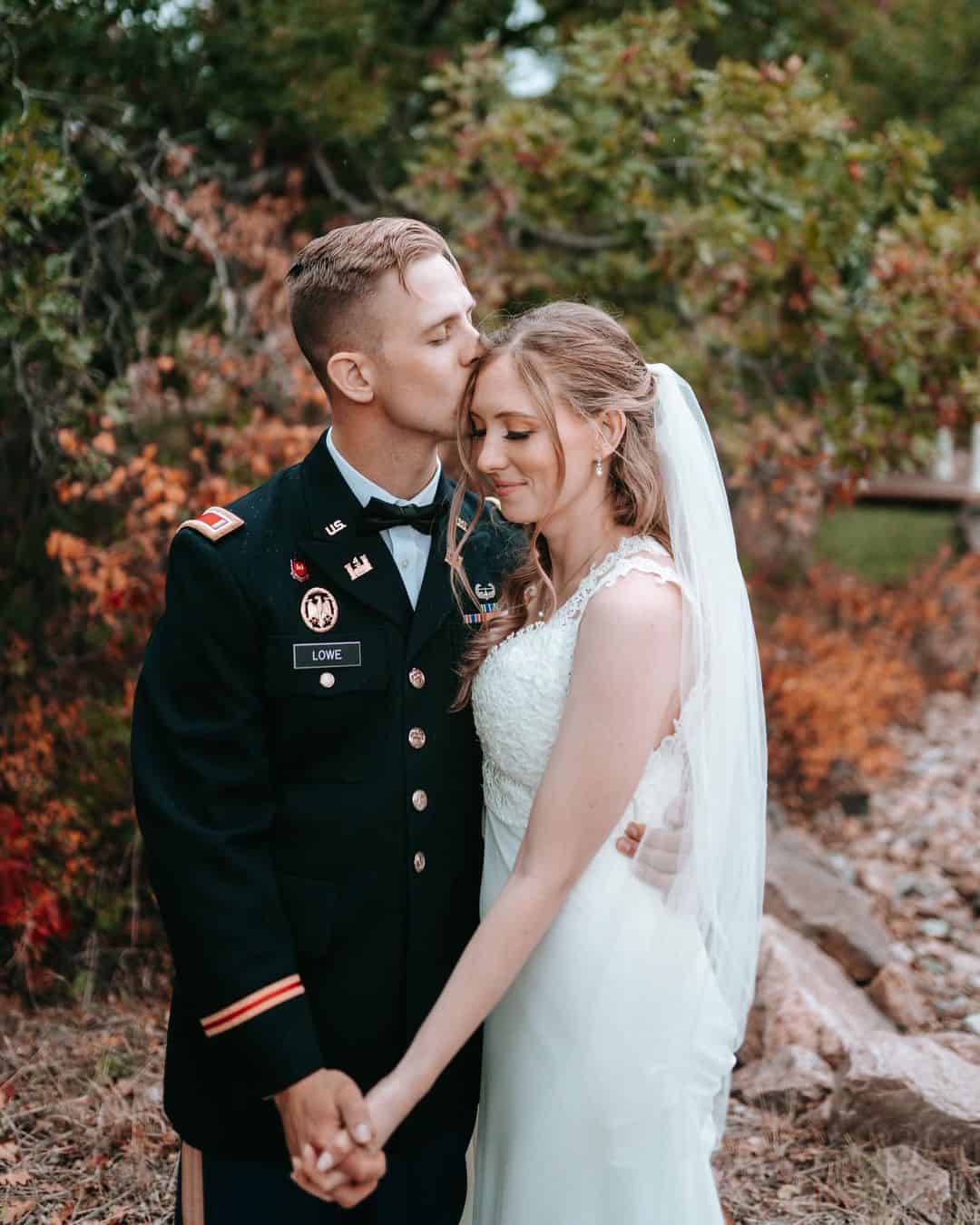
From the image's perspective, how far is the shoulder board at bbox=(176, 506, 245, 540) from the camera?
212cm

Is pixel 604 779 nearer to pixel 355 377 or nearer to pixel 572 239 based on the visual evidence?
pixel 355 377

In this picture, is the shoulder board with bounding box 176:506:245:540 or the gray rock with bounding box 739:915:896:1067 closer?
the shoulder board with bounding box 176:506:245:540

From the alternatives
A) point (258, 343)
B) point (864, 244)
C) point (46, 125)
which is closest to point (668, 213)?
point (864, 244)

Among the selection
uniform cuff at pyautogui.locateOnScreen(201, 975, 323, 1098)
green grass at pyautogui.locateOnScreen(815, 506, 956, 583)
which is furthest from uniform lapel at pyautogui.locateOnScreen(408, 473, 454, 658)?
green grass at pyautogui.locateOnScreen(815, 506, 956, 583)

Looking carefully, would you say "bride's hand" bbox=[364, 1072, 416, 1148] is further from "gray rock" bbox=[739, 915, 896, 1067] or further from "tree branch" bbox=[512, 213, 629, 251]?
"tree branch" bbox=[512, 213, 629, 251]

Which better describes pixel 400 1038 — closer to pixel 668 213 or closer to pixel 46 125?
pixel 46 125

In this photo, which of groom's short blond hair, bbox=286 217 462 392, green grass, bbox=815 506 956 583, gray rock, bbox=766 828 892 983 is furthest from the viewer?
green grass, bbox=815 506 956 583

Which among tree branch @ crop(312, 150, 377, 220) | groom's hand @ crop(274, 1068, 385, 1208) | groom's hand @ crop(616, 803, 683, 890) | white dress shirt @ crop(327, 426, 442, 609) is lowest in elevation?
groom's hand @ crop(274, 1068, 385, 1208)

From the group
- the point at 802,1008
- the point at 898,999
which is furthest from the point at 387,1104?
the point at 898,999

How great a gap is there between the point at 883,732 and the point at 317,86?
516 cm

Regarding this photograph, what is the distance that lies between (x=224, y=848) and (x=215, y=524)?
59cm

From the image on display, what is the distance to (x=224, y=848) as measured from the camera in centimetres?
198

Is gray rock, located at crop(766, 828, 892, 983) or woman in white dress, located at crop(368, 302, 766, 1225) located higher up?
woman in white dress, located at crop(368, 302, 766, 1225)

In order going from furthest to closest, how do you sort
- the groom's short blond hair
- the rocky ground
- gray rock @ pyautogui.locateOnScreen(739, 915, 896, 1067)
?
1. gray rock @ pyautogui.locateOnScreen(739, 915, 896, 1067)
2. the rocky ground
3. the groom's short blond hair
